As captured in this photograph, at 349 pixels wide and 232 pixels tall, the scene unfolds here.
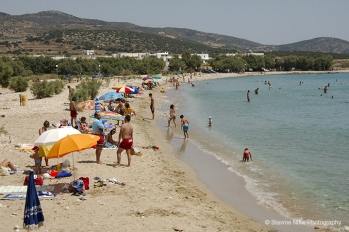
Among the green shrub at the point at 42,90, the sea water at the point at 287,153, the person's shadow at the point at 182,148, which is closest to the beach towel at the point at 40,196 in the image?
the sea water at the point at 287,153

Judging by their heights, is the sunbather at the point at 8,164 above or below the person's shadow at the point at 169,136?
above

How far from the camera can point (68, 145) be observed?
8.91 meters

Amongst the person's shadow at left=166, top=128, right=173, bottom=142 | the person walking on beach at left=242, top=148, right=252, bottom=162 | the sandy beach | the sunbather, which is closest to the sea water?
the person walking on beach at left=242, top=148, right=252, bottom=162

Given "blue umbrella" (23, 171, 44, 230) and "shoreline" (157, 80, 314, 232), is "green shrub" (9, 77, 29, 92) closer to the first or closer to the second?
"shoreline" (157, 80, 314, 232)

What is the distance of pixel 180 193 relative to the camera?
9766mm

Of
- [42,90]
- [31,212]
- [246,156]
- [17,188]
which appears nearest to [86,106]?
[42,90]

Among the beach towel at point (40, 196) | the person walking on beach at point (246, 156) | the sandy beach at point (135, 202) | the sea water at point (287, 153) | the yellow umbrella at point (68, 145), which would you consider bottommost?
the sea water at point (287, 153)

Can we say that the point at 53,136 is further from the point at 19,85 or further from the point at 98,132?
the point at 19,85

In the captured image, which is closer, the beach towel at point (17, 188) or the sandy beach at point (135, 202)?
the sandy beach at point (135, 202)

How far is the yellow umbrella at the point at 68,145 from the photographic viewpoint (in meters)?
8.82

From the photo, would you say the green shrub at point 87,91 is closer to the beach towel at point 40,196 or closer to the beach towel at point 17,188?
the beach towel at point 17,188

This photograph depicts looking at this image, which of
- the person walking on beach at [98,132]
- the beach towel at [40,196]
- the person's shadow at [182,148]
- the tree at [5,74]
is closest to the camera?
the beach towel at [40,196]

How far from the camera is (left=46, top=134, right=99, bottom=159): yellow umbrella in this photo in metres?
8.82

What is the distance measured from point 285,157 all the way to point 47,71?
62824mm
